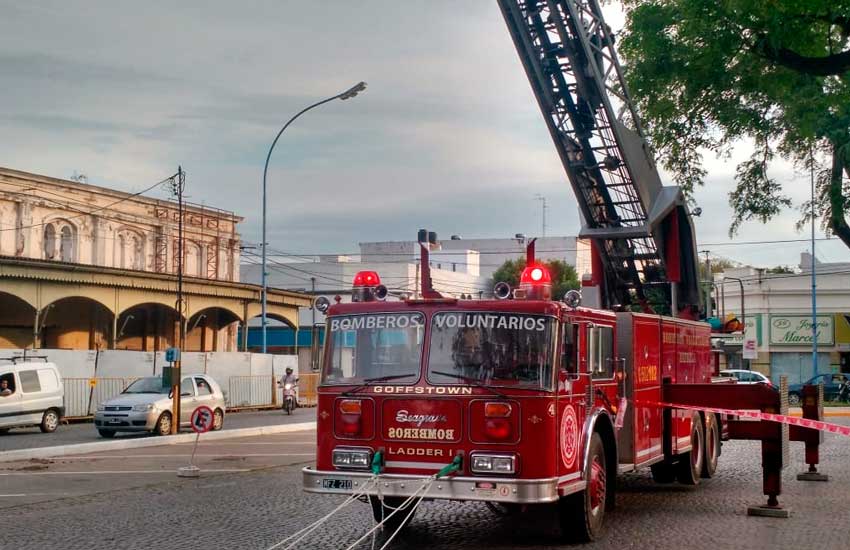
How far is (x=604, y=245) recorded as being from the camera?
632 inches

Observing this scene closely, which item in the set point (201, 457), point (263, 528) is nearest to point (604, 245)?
point (263, 528)

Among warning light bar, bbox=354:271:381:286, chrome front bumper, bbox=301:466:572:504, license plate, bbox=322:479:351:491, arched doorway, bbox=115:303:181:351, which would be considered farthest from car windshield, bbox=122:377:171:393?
arched doorway, bbox=115:303:181:351

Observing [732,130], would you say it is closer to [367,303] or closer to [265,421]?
[367,303]

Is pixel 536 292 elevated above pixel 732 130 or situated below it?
below

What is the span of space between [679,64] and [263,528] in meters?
9.85

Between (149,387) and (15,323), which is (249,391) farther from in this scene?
(149,387)

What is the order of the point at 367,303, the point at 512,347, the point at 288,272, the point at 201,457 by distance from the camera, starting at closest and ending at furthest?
1. the point at 512,347
2. the point at 367,303
3. the point at 201,457
4. the point at 288,272

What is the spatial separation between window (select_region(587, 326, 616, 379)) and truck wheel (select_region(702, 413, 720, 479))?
454 cm

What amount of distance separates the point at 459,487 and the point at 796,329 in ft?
167

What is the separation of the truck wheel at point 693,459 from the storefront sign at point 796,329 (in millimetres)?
43757

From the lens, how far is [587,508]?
991cm

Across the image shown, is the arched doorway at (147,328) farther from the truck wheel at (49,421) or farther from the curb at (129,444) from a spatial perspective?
the curb at (129,444)

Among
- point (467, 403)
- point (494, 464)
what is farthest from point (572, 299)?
point (494, 464)

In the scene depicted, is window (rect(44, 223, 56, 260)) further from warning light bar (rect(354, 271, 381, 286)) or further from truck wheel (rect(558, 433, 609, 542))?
truck wheel (rect(558, 433, 609, 542))
